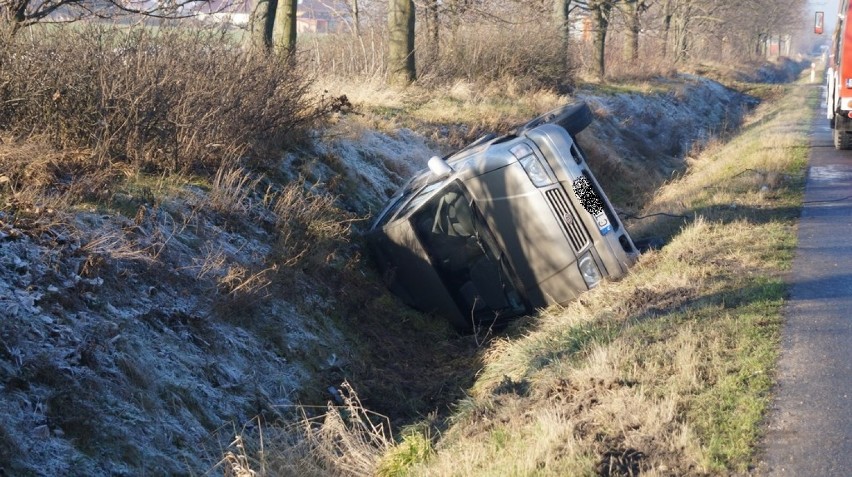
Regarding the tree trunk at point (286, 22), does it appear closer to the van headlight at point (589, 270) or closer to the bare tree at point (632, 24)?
the van headlight at point (589, 270)

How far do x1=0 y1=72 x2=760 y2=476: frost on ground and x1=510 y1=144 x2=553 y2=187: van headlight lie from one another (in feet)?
6.40

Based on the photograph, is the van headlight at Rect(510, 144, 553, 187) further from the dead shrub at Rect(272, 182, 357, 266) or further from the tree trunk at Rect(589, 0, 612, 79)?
the tree trunk at Rect(589, 0, 612, 79)

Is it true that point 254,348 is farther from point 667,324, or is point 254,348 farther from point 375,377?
point 667,324

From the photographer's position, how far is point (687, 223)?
1165cm

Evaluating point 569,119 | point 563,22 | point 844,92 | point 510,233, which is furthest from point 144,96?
point 563,22

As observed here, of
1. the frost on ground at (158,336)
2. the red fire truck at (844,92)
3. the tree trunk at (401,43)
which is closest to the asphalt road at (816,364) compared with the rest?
the frost on ground at (158,336)

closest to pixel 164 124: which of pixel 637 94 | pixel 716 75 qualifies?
pixel 637 94

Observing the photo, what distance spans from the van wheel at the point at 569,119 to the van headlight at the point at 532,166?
1.22m

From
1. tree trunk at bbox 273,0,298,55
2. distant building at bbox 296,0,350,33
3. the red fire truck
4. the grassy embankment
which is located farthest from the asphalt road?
distant building at bbox 296,0,350,33

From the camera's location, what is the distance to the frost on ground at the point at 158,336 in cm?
574

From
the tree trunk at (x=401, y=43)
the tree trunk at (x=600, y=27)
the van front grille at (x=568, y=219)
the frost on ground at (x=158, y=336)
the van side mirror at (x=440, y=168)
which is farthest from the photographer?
the tree trunk at (x=600, y=27)

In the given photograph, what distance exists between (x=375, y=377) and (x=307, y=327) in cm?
76

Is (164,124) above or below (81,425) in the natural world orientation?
above

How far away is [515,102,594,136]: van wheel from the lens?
1089 centimetres
